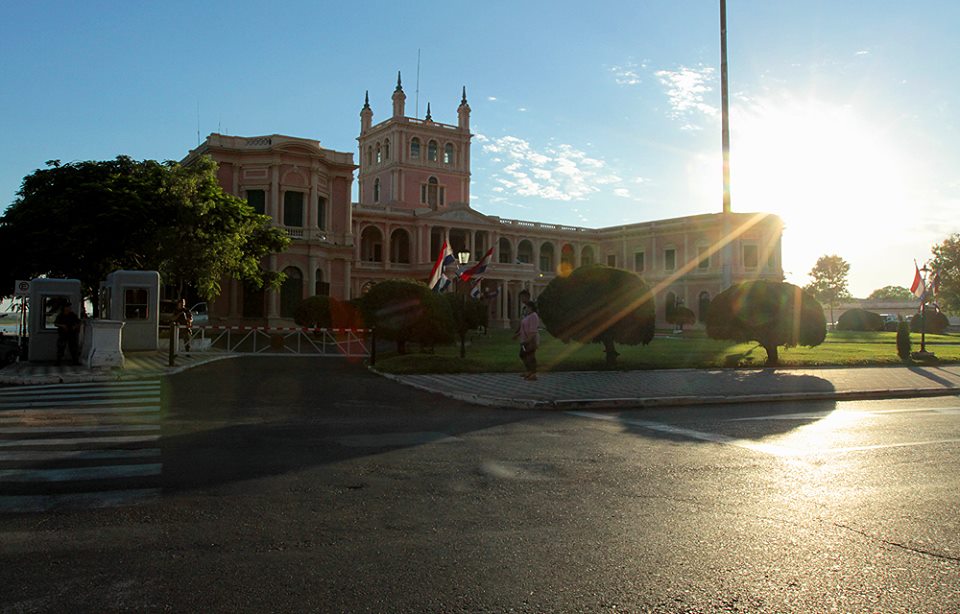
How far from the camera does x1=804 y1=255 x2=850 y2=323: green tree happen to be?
3691 inches

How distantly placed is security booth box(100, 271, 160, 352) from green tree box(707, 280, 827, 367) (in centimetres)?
1745

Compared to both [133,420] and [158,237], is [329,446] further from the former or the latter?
[158,237]

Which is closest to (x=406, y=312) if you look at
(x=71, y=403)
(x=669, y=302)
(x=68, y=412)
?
(x=71, y=403)

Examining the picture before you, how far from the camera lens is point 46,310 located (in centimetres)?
1970

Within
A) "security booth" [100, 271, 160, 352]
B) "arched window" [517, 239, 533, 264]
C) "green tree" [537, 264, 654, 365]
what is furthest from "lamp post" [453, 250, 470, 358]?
"arched window" [517, 239, 533, 264]

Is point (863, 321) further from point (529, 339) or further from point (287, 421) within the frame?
point (287, 421)

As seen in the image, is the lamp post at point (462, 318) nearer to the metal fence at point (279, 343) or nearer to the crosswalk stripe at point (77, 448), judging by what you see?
the metal fence at point (279, 343)

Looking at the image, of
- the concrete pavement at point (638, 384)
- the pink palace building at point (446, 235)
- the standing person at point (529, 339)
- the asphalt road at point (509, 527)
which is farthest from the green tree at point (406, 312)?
the pink palace building at point (446, 235)

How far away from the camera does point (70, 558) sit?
4359 millimetres

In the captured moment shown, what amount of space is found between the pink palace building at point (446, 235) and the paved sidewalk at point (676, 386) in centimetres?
3277

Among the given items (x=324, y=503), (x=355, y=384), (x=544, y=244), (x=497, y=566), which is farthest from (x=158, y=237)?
(x=544, y=244)

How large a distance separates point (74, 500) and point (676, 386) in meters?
11.8

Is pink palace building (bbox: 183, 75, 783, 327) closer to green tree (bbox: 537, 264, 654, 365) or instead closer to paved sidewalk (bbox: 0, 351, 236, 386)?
paved sidewalk (bbox: 0, 351, 236, 386)

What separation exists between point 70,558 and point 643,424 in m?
7.68
